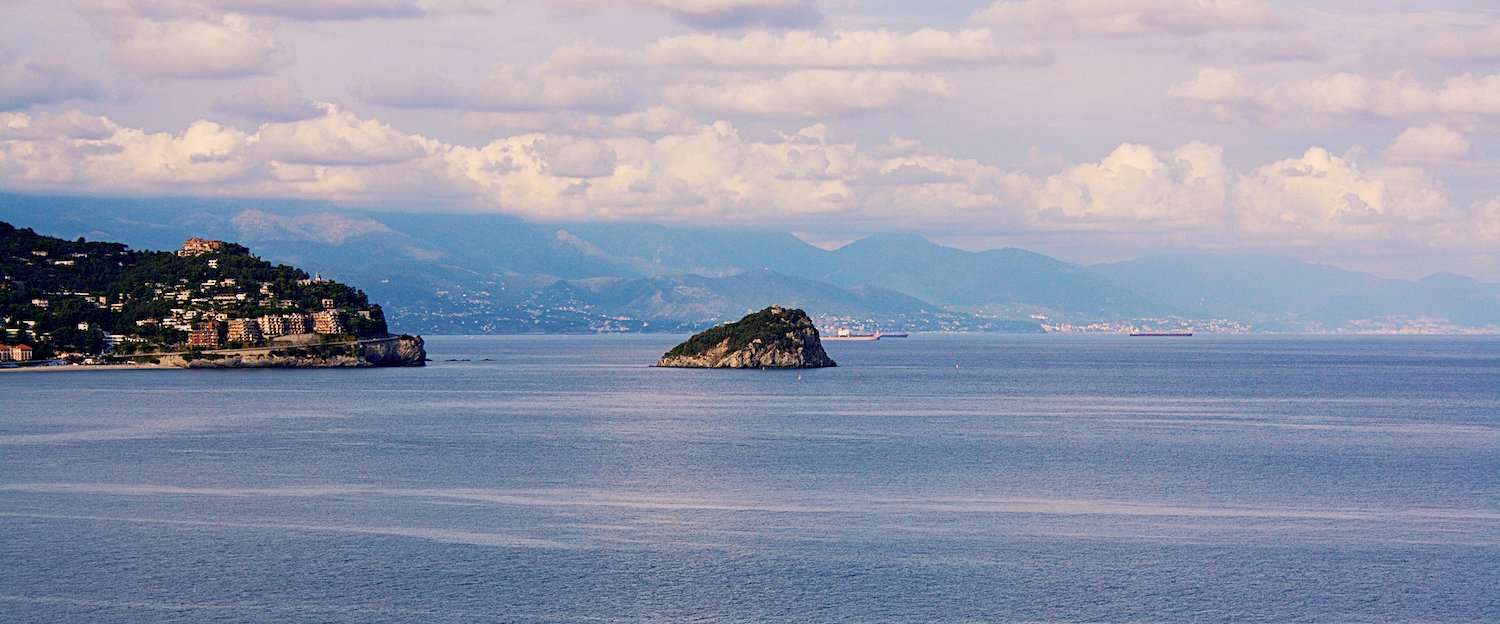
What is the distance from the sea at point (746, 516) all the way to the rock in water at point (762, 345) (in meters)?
79.2

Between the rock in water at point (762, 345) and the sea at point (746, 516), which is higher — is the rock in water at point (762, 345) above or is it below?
above

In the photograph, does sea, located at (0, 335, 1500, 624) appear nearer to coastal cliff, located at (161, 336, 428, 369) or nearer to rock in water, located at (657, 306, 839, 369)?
rock in water, located at (657, 306, 839, 369)

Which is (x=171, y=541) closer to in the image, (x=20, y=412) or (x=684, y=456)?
(x=684, y=456)

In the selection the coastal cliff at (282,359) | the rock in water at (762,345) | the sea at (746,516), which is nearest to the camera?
the sea at (746,516)

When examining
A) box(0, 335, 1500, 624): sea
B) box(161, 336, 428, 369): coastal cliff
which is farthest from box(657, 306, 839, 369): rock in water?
box(0, 335, 1500, 624): sea

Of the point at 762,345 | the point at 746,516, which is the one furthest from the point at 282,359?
the point at 746,516

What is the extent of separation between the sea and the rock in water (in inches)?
3118

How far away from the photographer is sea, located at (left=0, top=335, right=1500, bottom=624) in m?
38.5

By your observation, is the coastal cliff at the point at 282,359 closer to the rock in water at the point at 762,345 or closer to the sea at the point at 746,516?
the rock in water at the point at 762,345

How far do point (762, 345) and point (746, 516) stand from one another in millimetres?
135997

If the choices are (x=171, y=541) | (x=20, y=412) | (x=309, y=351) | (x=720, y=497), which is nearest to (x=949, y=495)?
(x=720, y=497)

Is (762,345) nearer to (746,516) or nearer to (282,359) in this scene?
(282,359)

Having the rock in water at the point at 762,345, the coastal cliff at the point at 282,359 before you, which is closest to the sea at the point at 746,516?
the rock in water at the point at 762,345

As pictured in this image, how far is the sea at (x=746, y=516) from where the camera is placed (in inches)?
1517
